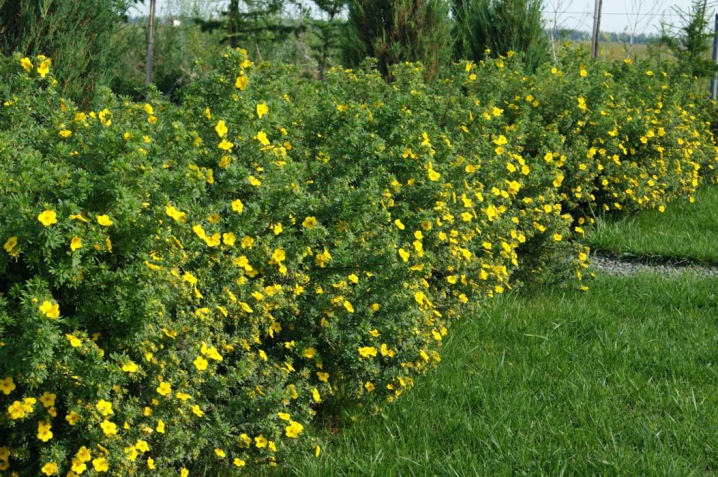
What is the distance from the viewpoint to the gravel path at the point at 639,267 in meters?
5.37

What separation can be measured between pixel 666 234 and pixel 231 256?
4.24m

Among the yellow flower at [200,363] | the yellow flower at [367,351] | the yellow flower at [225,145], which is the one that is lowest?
the yellow flower at [367,351]

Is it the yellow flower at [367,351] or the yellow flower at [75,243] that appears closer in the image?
the yellow flower at [75,243]

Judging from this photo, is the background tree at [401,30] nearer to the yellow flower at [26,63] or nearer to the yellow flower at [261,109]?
the yellow flower at [261,109]

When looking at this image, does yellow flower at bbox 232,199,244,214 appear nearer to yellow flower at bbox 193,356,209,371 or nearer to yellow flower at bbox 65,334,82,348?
yellow flower at bbox 193,356,209,371

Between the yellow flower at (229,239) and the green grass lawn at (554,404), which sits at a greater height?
the yellow flower at (229,239)

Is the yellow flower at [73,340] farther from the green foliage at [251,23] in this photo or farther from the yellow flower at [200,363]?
the green foliage at [251,23]

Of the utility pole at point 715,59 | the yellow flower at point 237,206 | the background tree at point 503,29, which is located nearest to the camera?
the yellow flower at point 237,206

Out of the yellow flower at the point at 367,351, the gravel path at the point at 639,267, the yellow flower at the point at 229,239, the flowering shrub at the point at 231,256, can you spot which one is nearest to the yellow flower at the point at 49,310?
the flowering shrub at the point at 231,256

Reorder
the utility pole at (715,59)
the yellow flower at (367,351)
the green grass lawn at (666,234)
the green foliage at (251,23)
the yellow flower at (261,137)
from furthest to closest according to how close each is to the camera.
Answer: the green foliage at (251,23)
the utility pole at (715,59)
the green grass lawn at (666,234)
the yellow flower at (261,137)
the yellow flower at (367,351)

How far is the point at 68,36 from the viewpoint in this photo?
196 inches

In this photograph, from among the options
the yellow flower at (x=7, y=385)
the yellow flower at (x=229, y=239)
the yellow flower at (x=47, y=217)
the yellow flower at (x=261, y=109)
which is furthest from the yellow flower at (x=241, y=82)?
the yellow flower at (x=7, y=385)

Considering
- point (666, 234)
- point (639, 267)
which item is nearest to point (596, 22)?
point (666, 234)

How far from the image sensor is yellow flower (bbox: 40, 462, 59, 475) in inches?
86.4
